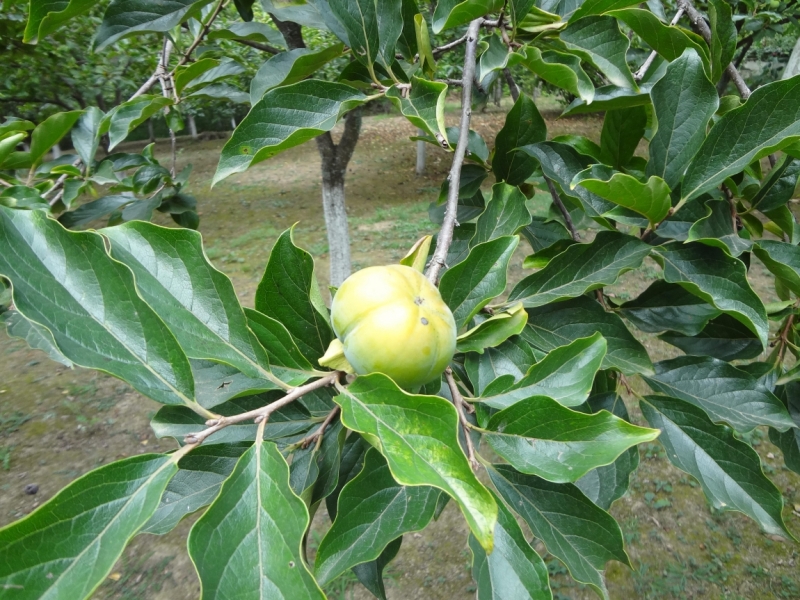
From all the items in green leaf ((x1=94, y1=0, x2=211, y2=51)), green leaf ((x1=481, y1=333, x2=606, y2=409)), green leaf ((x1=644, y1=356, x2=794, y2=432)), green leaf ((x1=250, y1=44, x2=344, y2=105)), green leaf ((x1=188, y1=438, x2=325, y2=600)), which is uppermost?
green leaf ((x1=94, y1=0, x2=211, y2=51))

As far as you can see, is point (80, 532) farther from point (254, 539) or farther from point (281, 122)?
point (281, 122)

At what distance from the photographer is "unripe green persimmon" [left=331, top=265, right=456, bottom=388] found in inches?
26.5

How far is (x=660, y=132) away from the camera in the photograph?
0.99 metres

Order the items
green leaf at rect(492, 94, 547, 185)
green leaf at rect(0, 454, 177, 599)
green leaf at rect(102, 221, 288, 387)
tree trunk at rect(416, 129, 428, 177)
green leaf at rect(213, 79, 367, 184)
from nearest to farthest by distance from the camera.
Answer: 1. green leaf at rect(0, 454, 177, 599)
2. green leaf at rect(102, 221, 288, 387)
3. green leaf at rect(213, 79, 367, 184)
4. green leaf at rect(492, 94, 547, 185)
5. tree trunk at rect(416, 129, 428, 177)

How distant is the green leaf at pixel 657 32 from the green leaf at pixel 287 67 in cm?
67

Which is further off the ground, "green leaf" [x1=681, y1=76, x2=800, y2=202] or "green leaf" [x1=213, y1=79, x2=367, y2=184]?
"green leaf" [x1=213, y1=79, x2=367, y2=184]

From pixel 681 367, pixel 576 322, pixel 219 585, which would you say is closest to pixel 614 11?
pixel 576 322

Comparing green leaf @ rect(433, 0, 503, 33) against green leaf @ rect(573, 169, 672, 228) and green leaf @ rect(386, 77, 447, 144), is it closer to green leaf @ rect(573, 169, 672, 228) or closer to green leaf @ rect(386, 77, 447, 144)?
green leaf @ rect(386, 77, 447, 144)

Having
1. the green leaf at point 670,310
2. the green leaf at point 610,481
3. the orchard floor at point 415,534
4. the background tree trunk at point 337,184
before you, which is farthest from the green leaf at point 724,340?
the background tree trunk at point 337,184

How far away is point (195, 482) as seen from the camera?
0.81 m

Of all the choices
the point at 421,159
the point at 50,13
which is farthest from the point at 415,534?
the point at 421,159

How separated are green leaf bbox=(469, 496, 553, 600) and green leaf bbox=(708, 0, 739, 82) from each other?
44.8 inches

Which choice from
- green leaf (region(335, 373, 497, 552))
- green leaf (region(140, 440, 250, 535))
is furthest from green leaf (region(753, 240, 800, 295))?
green leaf (region(140, 440, 250, 535))

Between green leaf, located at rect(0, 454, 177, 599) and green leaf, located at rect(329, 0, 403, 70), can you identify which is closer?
green leaf, located at rect(0, 454, 177, 599)
